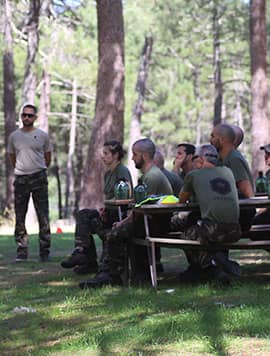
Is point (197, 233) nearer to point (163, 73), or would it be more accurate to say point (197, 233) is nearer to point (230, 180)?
point (230, 180)

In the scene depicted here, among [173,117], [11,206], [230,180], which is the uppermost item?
[173,117]

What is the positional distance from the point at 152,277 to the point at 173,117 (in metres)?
31.8

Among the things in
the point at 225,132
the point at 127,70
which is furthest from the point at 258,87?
the point at 127,70

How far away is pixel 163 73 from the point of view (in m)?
35.8

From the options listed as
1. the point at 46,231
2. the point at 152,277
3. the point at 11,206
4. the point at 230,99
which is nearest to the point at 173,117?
the point at 230,99

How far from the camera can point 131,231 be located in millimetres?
5770

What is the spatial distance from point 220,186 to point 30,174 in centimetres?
314

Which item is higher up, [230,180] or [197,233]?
[230,180]

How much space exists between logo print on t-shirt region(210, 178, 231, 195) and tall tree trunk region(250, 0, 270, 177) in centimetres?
1063

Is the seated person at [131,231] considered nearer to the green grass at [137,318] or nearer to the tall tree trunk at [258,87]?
the green grass at [137,318]

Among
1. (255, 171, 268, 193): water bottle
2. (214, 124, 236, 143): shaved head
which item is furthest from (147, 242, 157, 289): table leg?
(255, 171, 268, 193): water bottle

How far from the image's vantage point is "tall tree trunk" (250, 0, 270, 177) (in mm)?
15906

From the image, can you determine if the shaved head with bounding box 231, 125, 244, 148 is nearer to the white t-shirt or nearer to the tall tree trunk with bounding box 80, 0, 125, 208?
the white t-shirt

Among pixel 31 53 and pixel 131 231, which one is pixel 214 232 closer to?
pixel 131 231
